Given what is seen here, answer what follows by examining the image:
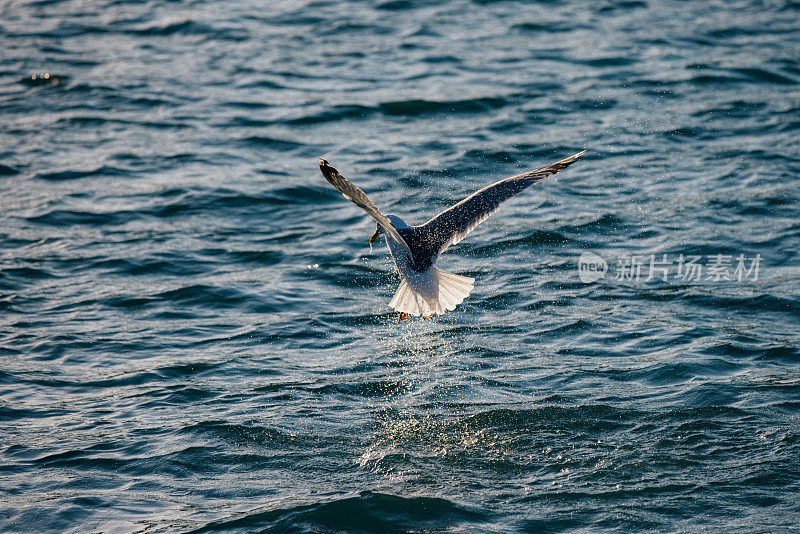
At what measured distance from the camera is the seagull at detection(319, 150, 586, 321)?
7.55 meters

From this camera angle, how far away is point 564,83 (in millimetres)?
15156

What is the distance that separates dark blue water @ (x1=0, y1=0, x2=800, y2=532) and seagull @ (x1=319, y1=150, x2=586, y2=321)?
721 mm

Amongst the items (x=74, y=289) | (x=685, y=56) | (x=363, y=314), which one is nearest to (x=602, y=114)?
(x=685, y=56)

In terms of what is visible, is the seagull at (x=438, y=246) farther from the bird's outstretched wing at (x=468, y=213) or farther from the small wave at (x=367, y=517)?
the small wave at (x=367, y=517)

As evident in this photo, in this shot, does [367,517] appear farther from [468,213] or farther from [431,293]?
[468,213]

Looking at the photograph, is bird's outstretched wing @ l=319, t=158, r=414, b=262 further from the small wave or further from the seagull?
the small wave

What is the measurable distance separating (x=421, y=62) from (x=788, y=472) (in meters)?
11.6

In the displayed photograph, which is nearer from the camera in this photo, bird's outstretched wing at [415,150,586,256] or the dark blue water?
the dark blue water

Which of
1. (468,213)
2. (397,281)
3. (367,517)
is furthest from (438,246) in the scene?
(367,517)

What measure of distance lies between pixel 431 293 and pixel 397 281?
7.61ft

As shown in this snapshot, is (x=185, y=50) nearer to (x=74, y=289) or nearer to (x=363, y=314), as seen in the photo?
(x=74, y=289)

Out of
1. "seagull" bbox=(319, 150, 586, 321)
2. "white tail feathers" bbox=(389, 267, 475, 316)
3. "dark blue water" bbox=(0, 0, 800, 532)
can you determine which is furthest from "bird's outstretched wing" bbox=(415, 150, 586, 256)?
"dark blue water" bbox=(0, 0, 800, 532)

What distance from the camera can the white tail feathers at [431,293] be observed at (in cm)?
754

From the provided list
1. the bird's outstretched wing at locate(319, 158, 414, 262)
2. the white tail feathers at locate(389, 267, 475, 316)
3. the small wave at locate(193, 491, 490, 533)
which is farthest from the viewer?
the white tail feathers at locate(389, 267, 475, 316)
